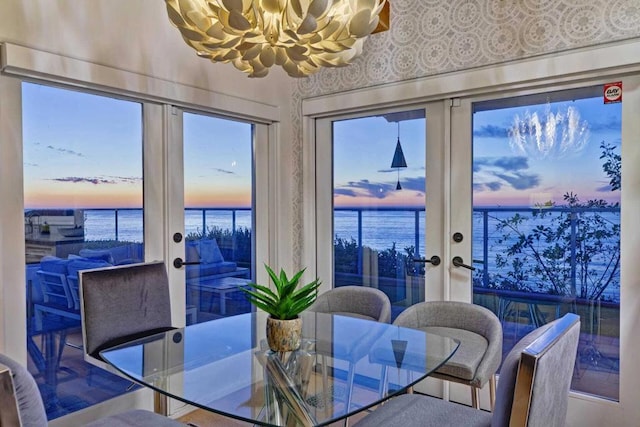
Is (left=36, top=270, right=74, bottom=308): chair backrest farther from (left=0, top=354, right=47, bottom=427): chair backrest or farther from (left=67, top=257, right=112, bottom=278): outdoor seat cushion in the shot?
(left=0, top=354, right=47, bottom=427): chair backrest

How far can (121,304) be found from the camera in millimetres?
2285

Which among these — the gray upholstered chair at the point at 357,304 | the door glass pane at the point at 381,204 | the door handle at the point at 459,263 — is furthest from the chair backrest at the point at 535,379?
the door glass pane at the point at 381,204

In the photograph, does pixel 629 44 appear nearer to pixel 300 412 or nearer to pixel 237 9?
pixel 237 9

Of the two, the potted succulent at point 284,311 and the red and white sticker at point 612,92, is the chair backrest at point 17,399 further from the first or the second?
the red and white sticker at point 612,92

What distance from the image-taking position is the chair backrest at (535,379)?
1.17 metres

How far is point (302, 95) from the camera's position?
356 centimetres

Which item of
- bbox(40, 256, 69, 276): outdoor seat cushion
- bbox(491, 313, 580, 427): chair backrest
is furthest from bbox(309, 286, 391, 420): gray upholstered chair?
bbox(40, 256, 69, 276): outdoor seat cushion

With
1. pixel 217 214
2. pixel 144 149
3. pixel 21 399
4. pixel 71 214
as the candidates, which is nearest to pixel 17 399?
pixel 21 399

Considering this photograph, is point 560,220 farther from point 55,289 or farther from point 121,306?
point 55,289

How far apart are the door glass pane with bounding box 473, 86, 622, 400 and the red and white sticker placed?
0.09 ft

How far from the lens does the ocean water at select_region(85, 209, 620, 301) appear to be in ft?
8.43

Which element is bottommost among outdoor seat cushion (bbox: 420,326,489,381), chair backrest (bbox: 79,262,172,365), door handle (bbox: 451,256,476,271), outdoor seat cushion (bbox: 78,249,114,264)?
outdoor seat cushion (bbox: 420,326,489,381)

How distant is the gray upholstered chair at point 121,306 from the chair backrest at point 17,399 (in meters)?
0.89

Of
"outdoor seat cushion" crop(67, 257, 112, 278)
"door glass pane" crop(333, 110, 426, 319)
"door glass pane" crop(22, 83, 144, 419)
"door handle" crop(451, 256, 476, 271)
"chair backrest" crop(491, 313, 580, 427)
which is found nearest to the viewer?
"chair backrest" crop(491, 313, 580, 427)
